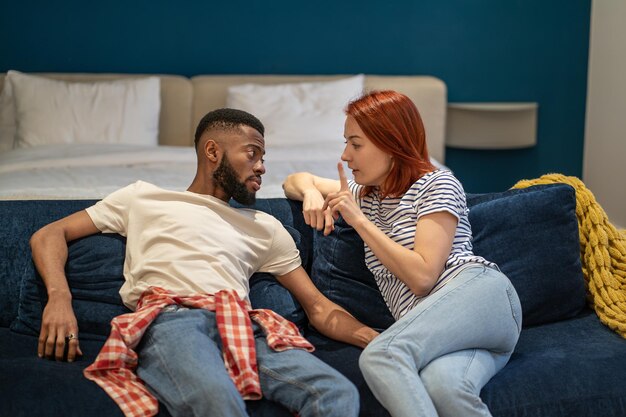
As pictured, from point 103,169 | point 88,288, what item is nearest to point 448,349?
point 88,288

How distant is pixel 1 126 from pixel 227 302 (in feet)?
8.78

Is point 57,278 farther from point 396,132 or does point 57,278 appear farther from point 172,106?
point 172,106

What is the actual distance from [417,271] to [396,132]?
14.8 inches

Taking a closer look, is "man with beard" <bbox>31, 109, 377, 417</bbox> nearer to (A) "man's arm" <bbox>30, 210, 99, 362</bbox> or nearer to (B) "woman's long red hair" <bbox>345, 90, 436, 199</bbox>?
(A) "man's arm" <bbox>30, 210, 99, 362</bbox>

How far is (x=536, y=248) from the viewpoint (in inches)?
95.6

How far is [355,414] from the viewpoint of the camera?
1.92m

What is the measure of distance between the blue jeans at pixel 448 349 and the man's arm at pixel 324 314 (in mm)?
234

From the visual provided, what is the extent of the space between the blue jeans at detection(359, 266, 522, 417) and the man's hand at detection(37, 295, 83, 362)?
69 centimetres

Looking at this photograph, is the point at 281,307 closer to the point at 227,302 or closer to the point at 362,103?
the point at 227,302

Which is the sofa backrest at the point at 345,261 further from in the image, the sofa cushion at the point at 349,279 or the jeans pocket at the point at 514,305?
the jeans pocket at the point at 514,305

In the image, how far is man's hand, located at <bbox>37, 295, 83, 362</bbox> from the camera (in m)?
2.09

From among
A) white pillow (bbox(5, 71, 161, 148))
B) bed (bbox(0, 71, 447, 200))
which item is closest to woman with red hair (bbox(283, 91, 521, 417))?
bed (bbox(0, 71, 447, 200))

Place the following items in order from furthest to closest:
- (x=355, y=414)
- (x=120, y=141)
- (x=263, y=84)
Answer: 1. (x=263, y=84)
2. (x=120, y=141)
3. (x=355, y=414)

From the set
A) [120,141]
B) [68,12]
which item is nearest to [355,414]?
[120,141]
